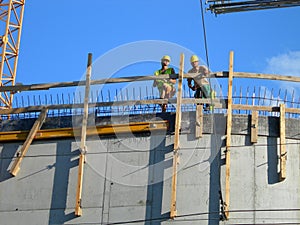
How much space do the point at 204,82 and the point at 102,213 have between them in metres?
4.22

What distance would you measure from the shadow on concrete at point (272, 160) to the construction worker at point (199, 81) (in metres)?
2.14

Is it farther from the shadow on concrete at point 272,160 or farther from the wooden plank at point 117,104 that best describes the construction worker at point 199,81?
the shadow on concrete at point 272,160

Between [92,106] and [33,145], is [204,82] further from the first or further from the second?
[33,145]

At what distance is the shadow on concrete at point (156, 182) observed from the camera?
16.5m

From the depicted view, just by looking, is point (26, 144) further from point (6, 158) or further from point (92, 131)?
point (92, 131)

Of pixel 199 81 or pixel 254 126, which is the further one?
pixel 199 81

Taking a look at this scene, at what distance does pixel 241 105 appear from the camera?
1747 centimetres

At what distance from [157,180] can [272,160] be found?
276cm

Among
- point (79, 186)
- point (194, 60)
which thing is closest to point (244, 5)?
point (194, 60)

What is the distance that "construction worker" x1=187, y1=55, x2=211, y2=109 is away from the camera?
1809 cm

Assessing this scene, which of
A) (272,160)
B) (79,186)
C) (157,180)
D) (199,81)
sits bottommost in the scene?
(79,186)

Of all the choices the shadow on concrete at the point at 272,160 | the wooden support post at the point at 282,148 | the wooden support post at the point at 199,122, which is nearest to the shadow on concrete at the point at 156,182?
the wooden support post at the point at 199,122

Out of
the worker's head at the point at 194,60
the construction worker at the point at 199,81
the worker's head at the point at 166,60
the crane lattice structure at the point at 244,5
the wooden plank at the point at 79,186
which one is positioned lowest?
the wooden plank at the point at 79,186

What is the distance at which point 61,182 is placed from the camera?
57.4 feet
